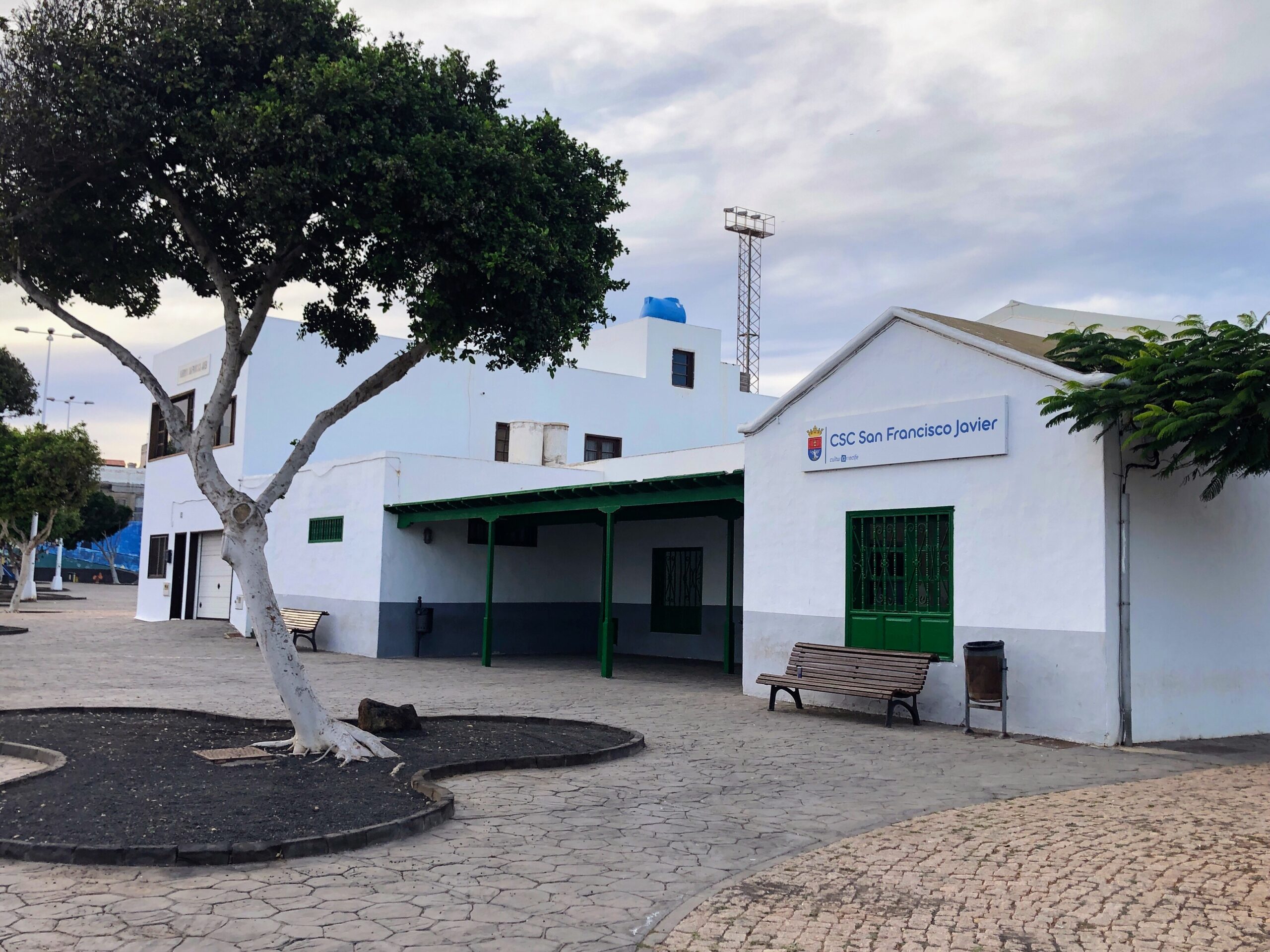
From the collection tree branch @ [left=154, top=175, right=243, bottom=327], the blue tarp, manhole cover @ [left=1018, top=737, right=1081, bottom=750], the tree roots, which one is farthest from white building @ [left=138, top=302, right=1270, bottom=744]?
the blue tarp

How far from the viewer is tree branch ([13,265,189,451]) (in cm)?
924

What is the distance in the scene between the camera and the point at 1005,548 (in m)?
10.9

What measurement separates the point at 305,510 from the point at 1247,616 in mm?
16984

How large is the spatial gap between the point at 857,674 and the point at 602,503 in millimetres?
5773

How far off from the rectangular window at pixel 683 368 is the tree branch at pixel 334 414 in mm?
22674

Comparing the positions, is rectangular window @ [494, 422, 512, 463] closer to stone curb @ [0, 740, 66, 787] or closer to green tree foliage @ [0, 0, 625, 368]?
green tree foliage @ [0, 0, 625, 368]

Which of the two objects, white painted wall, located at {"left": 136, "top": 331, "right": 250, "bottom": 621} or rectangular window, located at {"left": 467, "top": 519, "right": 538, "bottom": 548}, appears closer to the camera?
rectangular window, located at {"left": 467, "top": 519, "right": 538, "bottom": 548}

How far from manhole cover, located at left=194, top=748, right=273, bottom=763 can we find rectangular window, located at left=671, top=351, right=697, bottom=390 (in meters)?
24.5

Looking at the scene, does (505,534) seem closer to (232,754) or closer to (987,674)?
(987,674)

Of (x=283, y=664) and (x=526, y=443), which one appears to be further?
(x=526, y=443)

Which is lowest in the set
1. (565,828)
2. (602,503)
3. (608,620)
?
(565,828)

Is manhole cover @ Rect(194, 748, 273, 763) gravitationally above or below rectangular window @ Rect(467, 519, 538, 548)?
below

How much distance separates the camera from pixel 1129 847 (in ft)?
20.3

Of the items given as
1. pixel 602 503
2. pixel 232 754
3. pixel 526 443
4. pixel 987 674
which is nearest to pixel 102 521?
pixel 526 443
